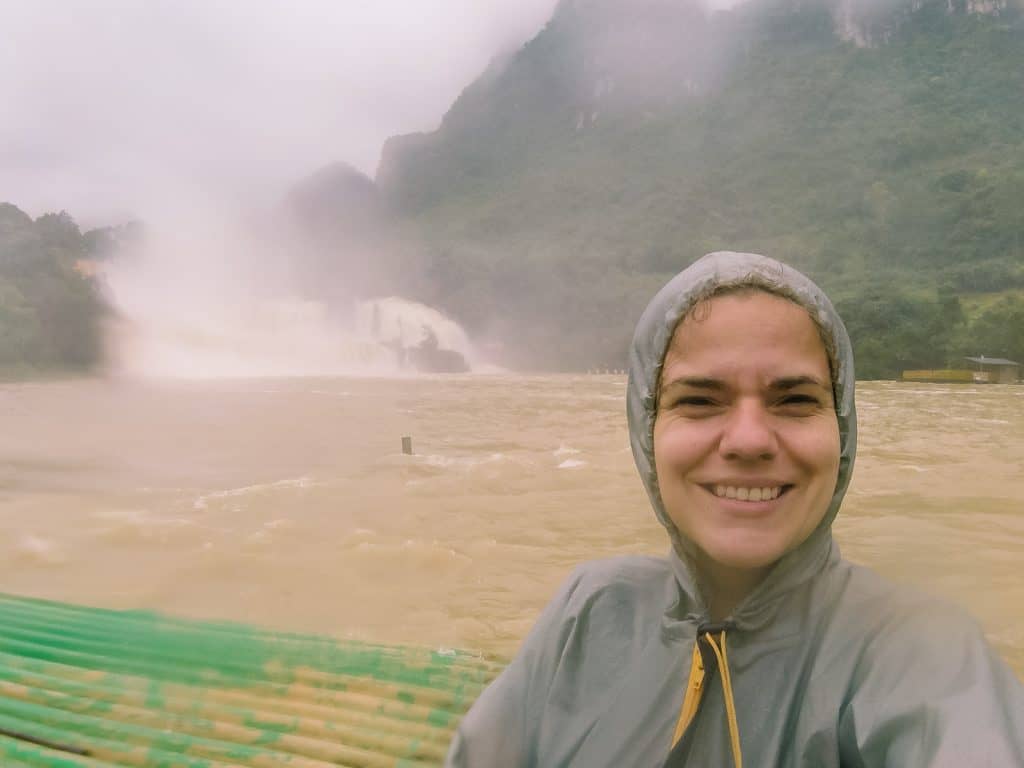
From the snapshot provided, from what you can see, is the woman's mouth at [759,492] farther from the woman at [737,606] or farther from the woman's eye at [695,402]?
the woman's eye at [695,402]

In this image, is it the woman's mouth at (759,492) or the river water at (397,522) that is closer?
the woman's mouth at (759,492)

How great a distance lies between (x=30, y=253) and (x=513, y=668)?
59.3 meters

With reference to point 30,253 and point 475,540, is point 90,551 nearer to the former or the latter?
point 475,540

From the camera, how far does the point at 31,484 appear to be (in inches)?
403

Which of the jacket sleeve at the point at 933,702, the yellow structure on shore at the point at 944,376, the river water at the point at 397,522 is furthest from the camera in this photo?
the yellow structure on shore at the point at 944,376

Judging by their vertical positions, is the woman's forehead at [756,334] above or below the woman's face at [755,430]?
above

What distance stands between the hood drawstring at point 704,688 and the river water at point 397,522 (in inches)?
101

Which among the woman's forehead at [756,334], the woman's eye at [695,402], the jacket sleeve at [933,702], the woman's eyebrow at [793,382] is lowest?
the jacket sleeve at [933,702]

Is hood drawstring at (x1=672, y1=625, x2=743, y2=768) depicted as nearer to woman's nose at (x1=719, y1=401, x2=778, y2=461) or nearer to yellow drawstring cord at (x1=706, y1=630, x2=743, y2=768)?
yellow drawstring cord at (x1=706, y1=630, x2=743, y2=768)

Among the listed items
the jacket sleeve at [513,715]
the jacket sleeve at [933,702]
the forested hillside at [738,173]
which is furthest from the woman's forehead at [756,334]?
the forested hillside at [738,173]

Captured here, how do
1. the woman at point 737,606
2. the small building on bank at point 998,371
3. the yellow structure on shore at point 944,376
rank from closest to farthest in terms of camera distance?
the woman at point 737,606, the small building on bank at point 998,371, the yellow structure on shore at point 944,376

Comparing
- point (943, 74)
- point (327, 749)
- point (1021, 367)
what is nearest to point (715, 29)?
point (943, 74)

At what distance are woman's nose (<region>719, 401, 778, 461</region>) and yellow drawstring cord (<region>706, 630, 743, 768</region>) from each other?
0.27 m

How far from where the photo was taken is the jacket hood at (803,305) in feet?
4.16
